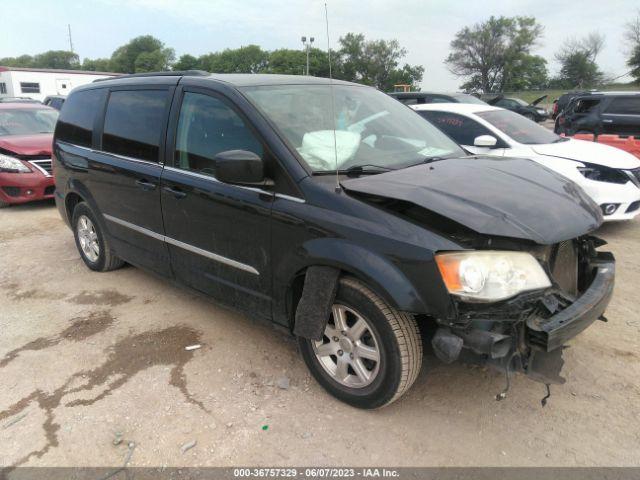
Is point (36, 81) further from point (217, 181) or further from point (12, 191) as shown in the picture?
point (217, 181)

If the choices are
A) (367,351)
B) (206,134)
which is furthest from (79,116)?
(367,351)

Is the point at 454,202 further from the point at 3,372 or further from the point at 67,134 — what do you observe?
the point at 67,134

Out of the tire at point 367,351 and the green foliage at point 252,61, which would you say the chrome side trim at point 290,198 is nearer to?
the tire at point 367,351

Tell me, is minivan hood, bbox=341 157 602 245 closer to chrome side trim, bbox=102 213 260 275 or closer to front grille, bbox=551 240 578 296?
front grille, bbox=551 240 578 296

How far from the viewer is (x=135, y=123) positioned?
12.7 feet

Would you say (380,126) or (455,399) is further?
(380,126)

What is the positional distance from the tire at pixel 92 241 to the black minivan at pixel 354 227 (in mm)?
810

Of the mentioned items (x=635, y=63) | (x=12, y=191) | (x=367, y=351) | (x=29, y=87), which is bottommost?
(x=367, y=351)

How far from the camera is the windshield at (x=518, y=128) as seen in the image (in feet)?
21.2

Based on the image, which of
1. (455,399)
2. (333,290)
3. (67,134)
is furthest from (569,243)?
(67,134)

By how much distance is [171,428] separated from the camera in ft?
8.68

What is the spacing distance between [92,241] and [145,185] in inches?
62.1

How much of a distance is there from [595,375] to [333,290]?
70.3 inches

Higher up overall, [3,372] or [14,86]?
[14,86]
